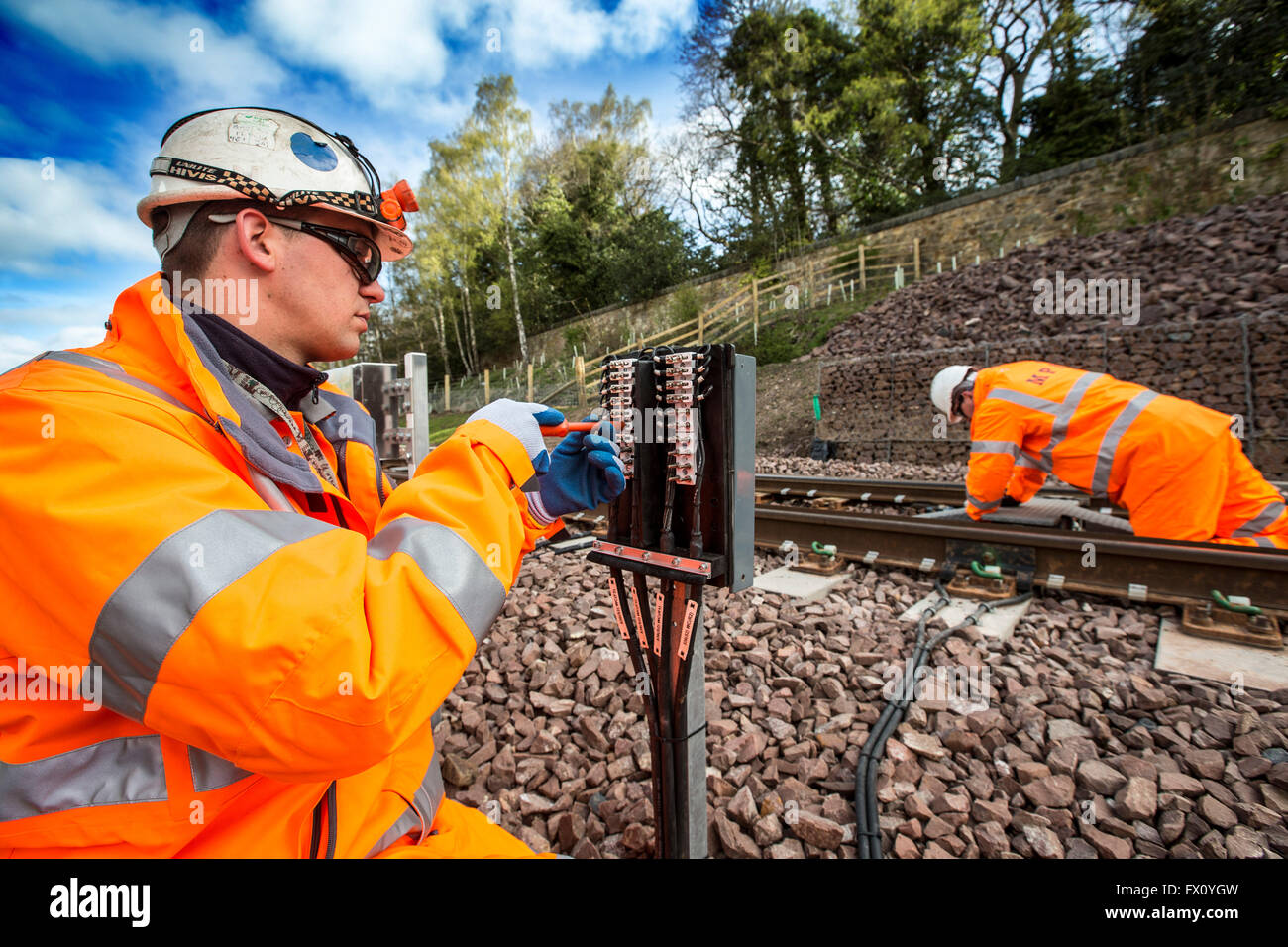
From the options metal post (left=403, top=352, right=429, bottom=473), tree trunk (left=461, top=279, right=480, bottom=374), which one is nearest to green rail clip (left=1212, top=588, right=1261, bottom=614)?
metal post (left=403, top=352, right=429, bottom=473)

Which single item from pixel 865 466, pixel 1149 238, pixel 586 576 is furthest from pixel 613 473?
pixel 1149 238

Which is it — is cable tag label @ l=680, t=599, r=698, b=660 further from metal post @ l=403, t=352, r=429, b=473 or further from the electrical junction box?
metal post @ l=403, t=352, r=429, b=473

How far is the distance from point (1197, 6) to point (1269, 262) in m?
9.81

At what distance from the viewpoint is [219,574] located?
0.97 metres

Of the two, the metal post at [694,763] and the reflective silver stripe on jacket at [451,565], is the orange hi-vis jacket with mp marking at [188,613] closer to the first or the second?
the reflective silver stripe on jacket at [451,565]

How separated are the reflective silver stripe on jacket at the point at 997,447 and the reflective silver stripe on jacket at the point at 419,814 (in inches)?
185

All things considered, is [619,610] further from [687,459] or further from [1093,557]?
[1093,557]

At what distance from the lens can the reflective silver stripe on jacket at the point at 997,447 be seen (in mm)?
4957

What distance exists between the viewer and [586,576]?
4.48 m

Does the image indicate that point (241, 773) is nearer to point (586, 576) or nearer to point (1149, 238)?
point (586, 576)

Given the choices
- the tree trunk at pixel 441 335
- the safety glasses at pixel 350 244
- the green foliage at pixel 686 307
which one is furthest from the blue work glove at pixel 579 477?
the tree trunk at pixel 441 335

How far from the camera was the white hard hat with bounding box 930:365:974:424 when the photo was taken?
224 inches

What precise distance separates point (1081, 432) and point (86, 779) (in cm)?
586

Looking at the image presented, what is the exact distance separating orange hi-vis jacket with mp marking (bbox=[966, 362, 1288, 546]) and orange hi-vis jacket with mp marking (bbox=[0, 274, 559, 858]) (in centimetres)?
495
